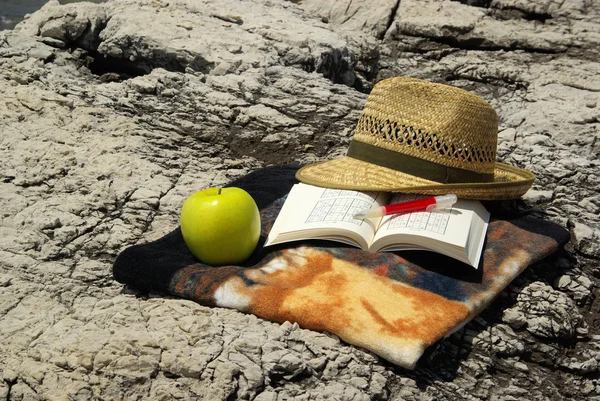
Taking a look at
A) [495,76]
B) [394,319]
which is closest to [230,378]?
[394,319]

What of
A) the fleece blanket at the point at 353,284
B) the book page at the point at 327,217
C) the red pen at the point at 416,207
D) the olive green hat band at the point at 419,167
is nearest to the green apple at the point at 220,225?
the fleece blanket at the point at 353,284

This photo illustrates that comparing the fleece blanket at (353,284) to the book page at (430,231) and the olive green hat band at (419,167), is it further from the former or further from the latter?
the olive green hat band at (419,167)

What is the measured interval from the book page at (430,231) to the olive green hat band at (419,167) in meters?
0.13

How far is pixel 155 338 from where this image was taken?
2.23 metres

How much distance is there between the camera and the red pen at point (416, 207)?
2.67 m

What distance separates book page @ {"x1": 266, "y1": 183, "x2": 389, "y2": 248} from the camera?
2.64m

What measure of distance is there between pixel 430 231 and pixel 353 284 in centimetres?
34

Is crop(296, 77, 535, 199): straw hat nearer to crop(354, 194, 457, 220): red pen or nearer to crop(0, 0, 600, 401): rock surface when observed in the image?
crop(354, 194, 457, 220): red pen

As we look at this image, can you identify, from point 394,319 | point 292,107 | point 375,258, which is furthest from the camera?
point 292,107

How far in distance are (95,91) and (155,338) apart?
240cm

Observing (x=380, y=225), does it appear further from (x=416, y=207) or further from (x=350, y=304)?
(x=350, y=304)

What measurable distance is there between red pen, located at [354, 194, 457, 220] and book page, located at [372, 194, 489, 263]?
22mm

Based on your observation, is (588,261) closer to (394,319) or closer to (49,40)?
(394,319)

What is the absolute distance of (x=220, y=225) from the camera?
8.18 feet
